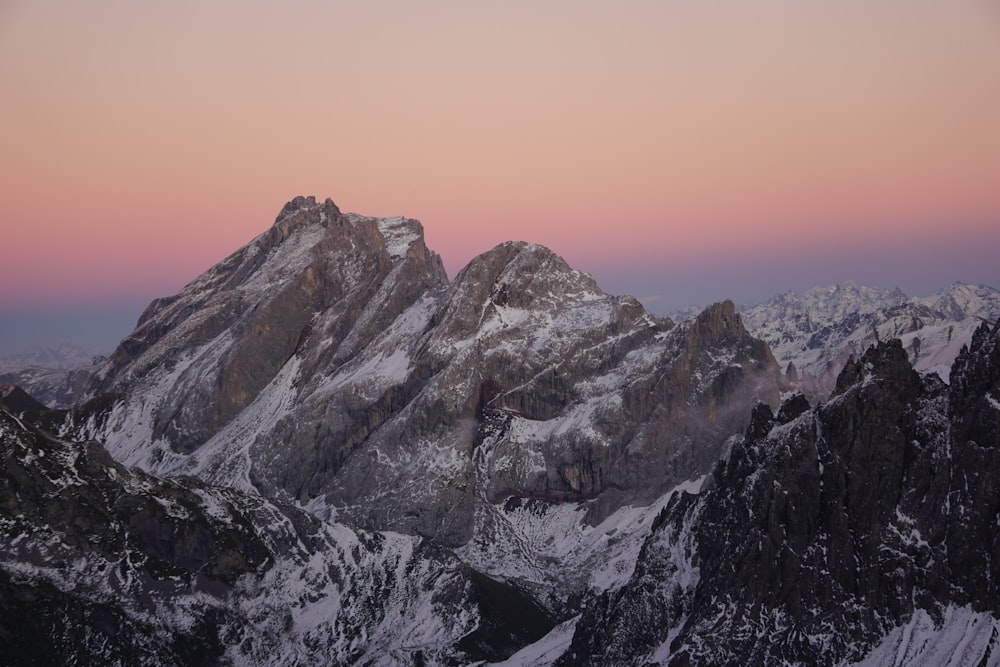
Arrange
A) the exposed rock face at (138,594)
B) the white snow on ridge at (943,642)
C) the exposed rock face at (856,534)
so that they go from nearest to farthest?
the white snow on ridge at (943,642) < the exposed rock face at (856,534) < the exposed rock face at (138,594)

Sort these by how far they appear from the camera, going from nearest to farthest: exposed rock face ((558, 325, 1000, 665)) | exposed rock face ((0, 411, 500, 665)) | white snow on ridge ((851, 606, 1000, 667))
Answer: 1. white snow on ridge ((851, 606, 1000, 667))
2. exposed rock face ((558, 325, 1000, 665))
3. exposed rock face ((0, 411, 500, 665))

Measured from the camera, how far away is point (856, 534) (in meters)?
138

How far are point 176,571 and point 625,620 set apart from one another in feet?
279

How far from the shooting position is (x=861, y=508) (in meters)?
139

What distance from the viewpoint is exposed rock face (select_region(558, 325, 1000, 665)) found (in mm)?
131375

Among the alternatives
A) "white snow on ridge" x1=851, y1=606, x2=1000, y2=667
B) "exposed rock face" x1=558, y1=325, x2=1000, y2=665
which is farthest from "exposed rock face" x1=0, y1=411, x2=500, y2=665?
"white snow on ridge" x1=851, y1=606, x2=1000, y2=667

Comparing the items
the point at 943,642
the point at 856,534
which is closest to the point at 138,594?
the point at 856,534

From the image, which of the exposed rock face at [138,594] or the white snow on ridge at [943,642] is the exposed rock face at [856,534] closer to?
the white snow on ridge at [943,642]

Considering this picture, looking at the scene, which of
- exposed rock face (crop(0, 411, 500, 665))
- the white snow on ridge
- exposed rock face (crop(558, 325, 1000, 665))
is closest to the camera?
the white snow on ridge

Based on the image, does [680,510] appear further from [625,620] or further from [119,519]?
[119,519]

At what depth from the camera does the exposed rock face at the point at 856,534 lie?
A: 431 ft

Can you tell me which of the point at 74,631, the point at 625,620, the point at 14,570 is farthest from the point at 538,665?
the point at 14,570

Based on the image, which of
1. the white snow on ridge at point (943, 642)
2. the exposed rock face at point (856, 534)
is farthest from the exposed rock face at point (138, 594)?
the white snow on ridge at point (943, 642)

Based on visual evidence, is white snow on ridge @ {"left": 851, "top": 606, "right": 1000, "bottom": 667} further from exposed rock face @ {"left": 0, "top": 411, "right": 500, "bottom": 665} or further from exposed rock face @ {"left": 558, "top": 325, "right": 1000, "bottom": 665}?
exposed rock face @ {"left": 0, "top": 411, "right": 500, "bottom": 665}
